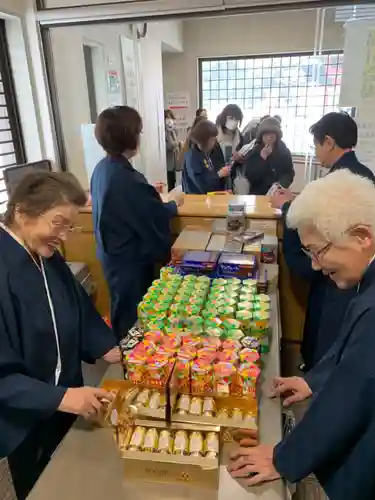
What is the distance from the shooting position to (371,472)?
0.85 m

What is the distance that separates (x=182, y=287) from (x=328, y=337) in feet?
2.54

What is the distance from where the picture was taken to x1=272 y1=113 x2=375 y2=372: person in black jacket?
1.76m

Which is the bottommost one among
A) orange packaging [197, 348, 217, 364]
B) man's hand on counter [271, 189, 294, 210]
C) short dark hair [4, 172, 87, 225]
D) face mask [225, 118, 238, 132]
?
orange packaging [197, 348, 217, 364]

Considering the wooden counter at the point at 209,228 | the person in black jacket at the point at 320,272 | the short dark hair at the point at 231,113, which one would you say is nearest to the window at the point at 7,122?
the wooden counter at the point at 209,228

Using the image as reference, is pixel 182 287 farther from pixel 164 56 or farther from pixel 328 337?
pixel 164 56

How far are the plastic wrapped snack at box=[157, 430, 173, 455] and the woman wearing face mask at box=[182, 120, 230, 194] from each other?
8.67ft

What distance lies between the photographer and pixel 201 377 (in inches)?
39.2

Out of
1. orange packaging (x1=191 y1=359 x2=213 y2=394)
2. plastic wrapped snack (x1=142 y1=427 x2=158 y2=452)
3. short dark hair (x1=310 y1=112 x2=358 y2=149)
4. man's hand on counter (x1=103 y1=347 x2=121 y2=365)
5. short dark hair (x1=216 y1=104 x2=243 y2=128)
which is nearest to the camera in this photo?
plastic wrapped snack (x1=142 y1=427 x2=158 y2=452)

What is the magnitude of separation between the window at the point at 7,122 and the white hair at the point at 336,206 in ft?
7.13

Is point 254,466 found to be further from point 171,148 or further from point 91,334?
point 171,148

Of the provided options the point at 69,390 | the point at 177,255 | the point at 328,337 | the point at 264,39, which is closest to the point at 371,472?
the point at 69,390

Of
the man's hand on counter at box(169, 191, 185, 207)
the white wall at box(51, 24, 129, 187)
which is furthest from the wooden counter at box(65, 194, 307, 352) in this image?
the white wall at box(51, 24, 129, 187)

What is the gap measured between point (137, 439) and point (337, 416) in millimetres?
435

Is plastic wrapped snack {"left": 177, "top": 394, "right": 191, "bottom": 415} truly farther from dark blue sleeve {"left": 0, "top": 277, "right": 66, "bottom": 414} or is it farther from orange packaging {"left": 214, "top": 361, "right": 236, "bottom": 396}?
dark blue sleeve {"left": 0, "top": 277, "right": 66, "bottom": 414}
